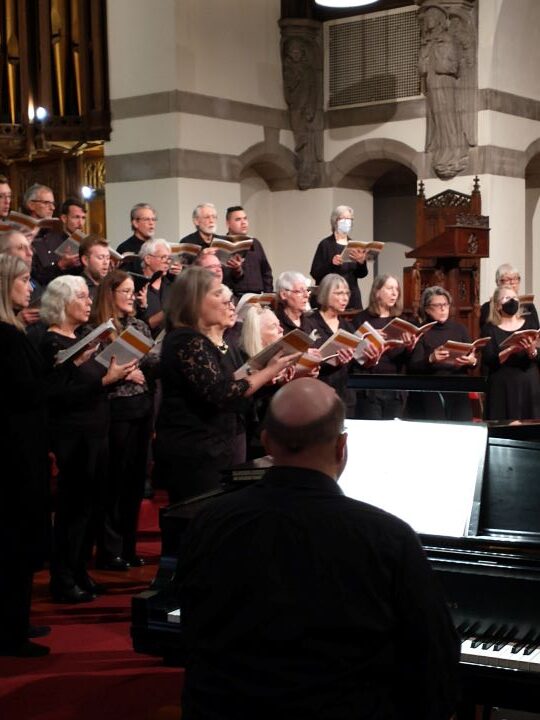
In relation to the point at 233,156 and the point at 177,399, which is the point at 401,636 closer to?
the point at 177,399

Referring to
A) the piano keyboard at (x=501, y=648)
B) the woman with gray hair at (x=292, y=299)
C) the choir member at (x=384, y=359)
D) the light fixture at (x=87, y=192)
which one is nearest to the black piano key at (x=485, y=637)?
the piano keyboard at (x=501, y=648)

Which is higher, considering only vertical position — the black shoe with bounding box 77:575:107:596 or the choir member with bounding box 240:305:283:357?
the choir member with bounding box 240:305:283:357

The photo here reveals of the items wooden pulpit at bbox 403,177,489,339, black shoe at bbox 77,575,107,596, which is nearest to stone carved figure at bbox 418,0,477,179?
wooden pulpit at bbox 403,177,489,339

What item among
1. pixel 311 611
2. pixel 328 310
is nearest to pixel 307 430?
pixel 311 611

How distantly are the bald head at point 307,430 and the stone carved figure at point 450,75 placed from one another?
378 inches

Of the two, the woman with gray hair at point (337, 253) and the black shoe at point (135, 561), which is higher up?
the woman with gray hair at point (337, 253)

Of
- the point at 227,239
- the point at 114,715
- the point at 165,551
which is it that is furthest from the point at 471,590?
the point at 227,239

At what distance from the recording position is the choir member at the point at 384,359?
6.73 m

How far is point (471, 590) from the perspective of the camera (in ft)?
8.61

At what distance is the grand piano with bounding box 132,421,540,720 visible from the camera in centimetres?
246

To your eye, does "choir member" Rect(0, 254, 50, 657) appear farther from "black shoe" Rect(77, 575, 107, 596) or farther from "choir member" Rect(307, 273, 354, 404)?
"choir member" Rect(307, 273, 354, 404)

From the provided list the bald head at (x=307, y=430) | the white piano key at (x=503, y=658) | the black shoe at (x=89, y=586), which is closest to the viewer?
the bald head at (x=307, y=430)

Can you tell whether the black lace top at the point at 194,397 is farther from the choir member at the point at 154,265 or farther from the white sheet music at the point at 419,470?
the choir member at the point at 154,265

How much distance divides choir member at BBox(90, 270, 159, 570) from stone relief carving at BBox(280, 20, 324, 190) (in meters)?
7.47
